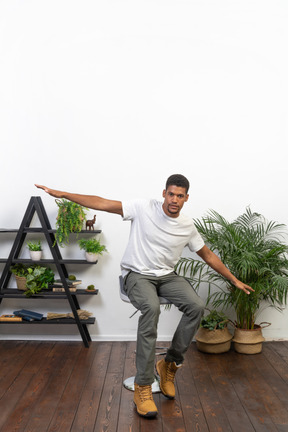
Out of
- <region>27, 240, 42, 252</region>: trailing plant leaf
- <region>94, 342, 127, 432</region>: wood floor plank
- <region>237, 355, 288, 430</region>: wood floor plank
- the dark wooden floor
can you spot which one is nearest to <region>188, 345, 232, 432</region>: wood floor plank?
the dark wooden floor

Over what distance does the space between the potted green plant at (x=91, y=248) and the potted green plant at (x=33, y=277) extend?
366 millimetres

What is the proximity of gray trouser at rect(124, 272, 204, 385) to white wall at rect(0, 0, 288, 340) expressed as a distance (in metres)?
1.08

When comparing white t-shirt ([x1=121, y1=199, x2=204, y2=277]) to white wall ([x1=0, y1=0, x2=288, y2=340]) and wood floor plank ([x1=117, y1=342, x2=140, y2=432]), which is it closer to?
wood floor plank ([x1=117, y1=342, x2=140, y2=432])

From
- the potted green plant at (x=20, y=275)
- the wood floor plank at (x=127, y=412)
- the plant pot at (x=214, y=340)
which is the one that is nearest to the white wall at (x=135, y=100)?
the potted green plant at (x=20, y=275)

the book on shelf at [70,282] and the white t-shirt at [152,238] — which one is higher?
the white t-shirt at [152,238]

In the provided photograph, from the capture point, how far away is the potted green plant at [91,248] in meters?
3.90

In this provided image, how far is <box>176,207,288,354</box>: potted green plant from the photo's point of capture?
12.1ft

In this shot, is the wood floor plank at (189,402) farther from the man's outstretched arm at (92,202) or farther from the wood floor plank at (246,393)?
the man's outstretched arm at (92,202)

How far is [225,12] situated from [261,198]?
1.56m

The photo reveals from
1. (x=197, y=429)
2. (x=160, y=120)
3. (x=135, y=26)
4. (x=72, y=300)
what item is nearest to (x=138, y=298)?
(x=197, y=429)

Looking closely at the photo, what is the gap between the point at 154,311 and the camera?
280 cm

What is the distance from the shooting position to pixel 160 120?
4.07 meters

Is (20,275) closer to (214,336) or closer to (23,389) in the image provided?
(23,389)

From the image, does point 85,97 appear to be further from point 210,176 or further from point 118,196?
point 210,176
